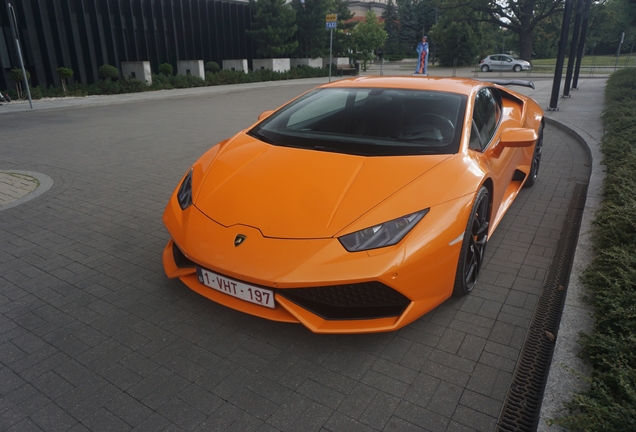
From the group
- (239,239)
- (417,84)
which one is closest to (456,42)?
(417,84)

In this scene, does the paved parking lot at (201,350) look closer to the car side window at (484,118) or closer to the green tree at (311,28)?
the car side window at (484,118)

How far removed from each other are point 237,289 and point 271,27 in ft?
95.2

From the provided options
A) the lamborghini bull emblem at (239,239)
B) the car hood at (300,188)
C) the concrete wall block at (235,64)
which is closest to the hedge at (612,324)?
the car hood at (300,188)

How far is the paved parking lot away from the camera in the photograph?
2.24 metres

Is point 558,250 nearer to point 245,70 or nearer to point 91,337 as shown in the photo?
point 91,337

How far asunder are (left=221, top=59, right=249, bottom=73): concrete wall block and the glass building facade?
0.39 meters

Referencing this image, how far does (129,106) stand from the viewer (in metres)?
15.6

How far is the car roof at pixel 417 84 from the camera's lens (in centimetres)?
397

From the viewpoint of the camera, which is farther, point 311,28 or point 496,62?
point 496,62

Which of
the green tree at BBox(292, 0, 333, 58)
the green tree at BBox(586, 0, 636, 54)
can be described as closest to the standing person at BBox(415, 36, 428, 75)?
the green tree at BBox(586, 0, 636, 54)

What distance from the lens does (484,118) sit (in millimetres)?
4008

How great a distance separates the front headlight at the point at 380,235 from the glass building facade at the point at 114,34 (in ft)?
66.5

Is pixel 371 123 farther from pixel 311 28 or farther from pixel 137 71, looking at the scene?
pixel 311 28

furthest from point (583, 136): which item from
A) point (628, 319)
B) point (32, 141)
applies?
point (32, 141)
